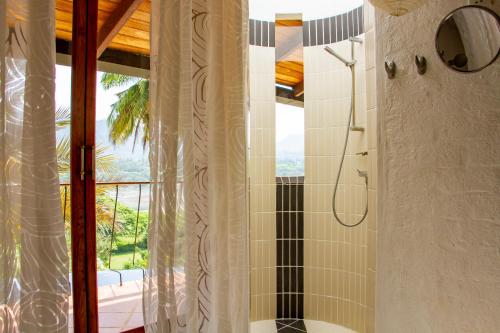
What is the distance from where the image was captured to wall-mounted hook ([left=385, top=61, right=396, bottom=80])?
1161 millimetres

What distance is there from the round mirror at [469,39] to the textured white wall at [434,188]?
34mm

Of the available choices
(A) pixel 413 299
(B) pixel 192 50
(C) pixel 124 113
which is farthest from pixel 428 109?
(C) pixel 124 113

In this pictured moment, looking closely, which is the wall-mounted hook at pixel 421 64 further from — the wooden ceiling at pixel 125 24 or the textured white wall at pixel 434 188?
the wooden ceiling at pixel 125 24

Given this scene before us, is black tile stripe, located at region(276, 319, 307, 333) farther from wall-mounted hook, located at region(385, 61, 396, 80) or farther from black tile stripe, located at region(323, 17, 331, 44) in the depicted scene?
black tile stripe, located at region(323, 17, 331, 44)

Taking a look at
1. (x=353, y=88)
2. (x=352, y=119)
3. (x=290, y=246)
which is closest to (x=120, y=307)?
(x=290, y=246)

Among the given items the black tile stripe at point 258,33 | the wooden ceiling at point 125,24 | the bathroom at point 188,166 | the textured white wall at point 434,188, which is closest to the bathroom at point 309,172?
the black tile stripe at point 258,33

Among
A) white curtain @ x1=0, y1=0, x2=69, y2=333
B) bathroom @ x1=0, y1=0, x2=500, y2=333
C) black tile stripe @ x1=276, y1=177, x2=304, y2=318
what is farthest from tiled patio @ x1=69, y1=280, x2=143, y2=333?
black tile stripe @ x1=276, y1=177, x2=304, y2=318

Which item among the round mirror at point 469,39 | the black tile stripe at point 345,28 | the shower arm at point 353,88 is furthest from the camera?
the black tile stripe at point 345,28

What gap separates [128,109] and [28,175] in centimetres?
46

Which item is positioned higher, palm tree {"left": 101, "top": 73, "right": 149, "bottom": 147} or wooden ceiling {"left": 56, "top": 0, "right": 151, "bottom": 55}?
wooden ceiling {"left": 56, "top": 0, "right": 151, "bottom": 55}

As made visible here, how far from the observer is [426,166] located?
1.04 meters

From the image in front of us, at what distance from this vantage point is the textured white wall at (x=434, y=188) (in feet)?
2.89

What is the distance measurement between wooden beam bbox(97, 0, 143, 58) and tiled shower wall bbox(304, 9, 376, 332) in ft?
4.40

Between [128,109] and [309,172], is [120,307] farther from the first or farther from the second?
[309,172]
